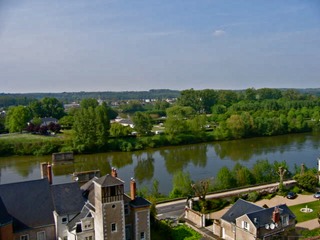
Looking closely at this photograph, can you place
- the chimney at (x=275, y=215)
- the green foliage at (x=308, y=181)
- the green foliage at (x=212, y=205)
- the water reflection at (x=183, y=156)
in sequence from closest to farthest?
1. the chimney at (x=275, y=215)
2. the green foliage at (x=212, y=205)
3. the green foliage at (x=308, y=181)
4. the water reflection at (x=183, y=156)

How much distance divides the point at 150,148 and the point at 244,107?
35.2 m

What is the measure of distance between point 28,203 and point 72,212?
2.02 m

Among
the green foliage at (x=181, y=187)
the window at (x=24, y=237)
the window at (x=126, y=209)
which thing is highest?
the window at (x=126, y=209)

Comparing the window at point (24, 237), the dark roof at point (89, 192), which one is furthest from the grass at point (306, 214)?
the window at point (24, 237)

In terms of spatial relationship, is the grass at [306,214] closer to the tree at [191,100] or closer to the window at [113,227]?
the window at [113,227]

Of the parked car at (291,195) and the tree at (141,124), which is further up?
the tree at (141,124)

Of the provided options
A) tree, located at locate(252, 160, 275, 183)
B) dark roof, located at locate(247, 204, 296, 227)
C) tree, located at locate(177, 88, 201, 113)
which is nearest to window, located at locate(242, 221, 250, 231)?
dark roof, located at locate(247, 204, 296, 227)

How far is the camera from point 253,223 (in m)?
17.2

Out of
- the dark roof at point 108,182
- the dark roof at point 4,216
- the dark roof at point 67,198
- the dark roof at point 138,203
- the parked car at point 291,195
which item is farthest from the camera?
the parked car at point 291,195

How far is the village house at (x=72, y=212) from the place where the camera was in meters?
15.0

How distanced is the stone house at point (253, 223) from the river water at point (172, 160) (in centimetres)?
977

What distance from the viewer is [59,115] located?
7281 cm

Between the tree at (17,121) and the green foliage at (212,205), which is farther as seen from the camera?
the tree at (17,121)

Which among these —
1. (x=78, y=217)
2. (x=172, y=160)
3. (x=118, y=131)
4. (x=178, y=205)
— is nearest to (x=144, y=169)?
(x=172, y=160)
